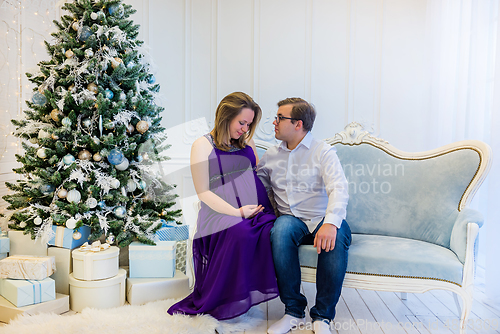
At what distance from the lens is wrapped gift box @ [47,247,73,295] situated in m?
2.02

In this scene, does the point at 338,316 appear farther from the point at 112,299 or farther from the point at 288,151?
the point at 112,299

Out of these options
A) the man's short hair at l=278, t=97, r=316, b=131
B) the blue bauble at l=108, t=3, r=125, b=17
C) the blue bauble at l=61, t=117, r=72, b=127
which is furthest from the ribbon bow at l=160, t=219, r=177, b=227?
the blue bauble at l=108, t=3, r=125, b=17

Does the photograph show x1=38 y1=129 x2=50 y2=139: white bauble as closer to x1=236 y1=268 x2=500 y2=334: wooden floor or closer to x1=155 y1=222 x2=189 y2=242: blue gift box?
x1=155 y1=222 x2=189 y2=242: blue gift box

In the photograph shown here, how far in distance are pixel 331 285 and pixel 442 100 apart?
1.76 metres

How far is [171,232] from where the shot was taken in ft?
7.43

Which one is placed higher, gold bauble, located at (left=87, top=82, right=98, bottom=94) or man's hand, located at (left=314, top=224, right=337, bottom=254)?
gold bauble, located at (left=87, top=82, right=98, bottom=94)

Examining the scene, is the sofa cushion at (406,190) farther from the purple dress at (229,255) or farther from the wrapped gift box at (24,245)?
the wrapped gift box at (24,245)

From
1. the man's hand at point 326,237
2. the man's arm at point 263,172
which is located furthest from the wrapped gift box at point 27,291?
the man's hand at point 326,237

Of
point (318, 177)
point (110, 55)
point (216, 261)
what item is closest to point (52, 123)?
point (110, 55)

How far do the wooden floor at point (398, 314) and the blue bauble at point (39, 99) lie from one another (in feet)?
5.64

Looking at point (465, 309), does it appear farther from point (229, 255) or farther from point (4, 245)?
point (4, 245)

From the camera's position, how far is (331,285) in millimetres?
1779

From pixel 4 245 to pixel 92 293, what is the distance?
629 mm

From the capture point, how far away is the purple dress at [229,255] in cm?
178
